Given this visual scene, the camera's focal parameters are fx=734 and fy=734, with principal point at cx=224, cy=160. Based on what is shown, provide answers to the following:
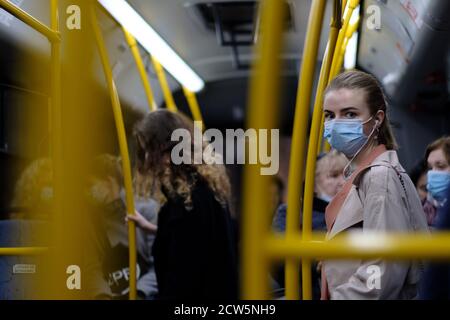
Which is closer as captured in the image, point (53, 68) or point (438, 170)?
point (53, 68)

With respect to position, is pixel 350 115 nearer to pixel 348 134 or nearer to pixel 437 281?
pixel 348 134

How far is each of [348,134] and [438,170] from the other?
1.03 m

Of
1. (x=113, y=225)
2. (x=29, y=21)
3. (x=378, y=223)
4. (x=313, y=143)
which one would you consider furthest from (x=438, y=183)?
(x=113, y=225)

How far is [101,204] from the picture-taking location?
414 centimetres

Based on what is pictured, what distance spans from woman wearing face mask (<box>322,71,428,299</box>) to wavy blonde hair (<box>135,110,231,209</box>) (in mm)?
1108

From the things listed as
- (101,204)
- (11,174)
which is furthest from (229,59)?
(11,174)

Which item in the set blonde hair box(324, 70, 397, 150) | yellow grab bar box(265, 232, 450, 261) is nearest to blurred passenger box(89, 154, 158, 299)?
blonde hair box(324, 70, 397, 150)

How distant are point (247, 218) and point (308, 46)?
692 mm

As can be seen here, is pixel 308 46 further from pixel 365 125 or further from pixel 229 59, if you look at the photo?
pixel 229 59

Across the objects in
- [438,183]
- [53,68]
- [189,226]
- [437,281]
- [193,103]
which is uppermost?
[193,103]

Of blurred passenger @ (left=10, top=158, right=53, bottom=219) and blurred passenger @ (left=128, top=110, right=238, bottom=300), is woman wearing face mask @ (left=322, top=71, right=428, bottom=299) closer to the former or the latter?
blurred passenger @ (left=128, top=110, right=238, bottom=300)

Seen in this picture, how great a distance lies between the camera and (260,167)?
1.43 m

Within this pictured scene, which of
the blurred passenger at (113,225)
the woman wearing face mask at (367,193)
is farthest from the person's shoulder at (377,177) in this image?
the blurred passenger at (113,225)

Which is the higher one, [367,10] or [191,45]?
[191,45]
